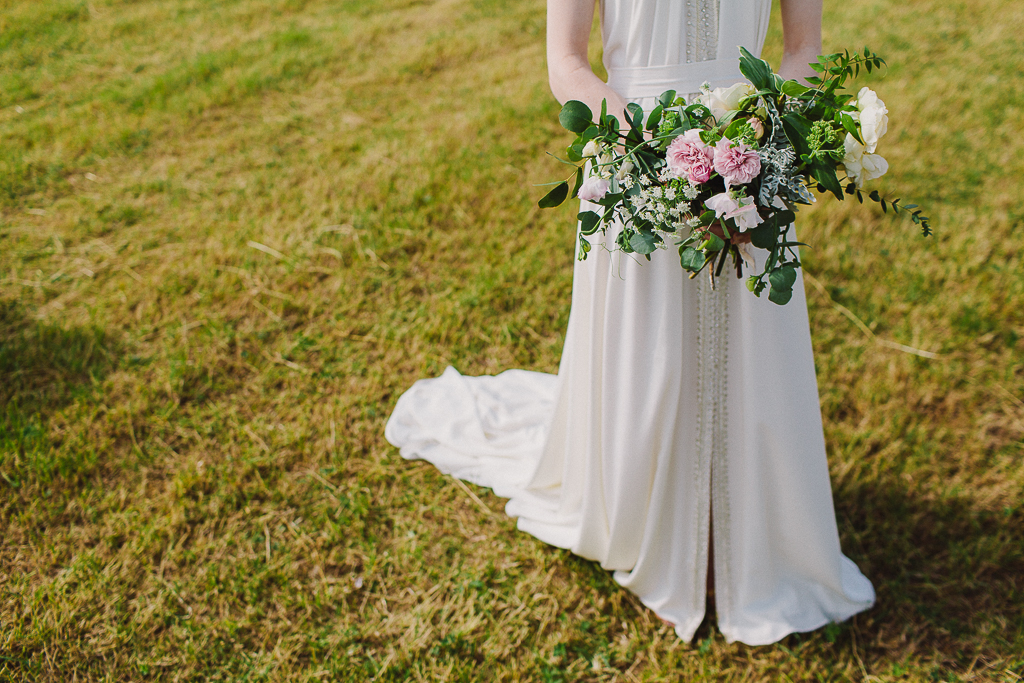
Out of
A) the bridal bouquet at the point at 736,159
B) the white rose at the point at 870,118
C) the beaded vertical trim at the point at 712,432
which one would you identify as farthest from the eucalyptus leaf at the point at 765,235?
the beaded vertical trim at the point at 712,432

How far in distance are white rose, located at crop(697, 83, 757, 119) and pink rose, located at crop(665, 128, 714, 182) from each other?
9 centimetres

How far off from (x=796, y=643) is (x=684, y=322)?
1.27 metres

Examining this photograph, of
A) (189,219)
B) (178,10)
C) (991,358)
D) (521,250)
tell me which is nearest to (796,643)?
(991,358)

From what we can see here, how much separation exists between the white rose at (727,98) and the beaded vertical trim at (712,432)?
0.61 m

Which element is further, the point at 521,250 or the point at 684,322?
the point at 521,250

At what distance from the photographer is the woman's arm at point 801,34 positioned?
187 cm

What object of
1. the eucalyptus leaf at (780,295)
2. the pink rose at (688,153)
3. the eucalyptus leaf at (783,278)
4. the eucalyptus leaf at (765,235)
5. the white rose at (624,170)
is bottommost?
the eucalyptus leaf at (780,295)

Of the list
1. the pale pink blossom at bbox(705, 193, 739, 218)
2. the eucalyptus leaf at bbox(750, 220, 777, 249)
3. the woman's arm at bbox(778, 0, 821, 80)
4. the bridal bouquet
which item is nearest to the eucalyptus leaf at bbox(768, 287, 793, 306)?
the bridal bouquet

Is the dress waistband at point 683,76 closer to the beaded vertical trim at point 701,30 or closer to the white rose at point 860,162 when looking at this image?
the beaded vertical trim at point 701,30

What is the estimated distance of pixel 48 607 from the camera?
2.43m

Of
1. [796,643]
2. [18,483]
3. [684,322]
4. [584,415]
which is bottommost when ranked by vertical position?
[796,643]

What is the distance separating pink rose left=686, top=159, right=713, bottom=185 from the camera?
1.47m

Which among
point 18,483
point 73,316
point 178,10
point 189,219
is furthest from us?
point 178,10

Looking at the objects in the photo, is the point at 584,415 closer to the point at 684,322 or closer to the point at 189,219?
the point at 684,322
